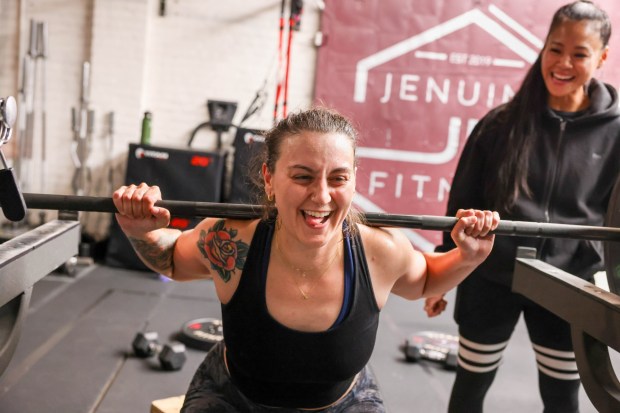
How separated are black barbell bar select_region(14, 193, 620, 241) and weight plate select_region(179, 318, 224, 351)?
1692 mm

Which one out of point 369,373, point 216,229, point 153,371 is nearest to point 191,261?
point 216,229

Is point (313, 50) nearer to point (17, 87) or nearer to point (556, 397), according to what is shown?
point (17, 87)

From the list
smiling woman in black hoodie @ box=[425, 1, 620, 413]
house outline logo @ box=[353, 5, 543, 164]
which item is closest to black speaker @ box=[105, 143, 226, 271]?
house outline logo @ box=[353, 5, 543, 164]

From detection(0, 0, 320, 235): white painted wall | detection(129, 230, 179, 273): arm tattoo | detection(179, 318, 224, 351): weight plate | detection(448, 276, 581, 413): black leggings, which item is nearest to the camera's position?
detection(129, 230, 179, 273): arm tattoo

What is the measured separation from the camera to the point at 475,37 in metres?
4.84

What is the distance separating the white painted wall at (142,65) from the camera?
4.75 metres

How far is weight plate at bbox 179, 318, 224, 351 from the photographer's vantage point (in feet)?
10.5

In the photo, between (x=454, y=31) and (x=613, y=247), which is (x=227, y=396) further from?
(x=454, y=31)

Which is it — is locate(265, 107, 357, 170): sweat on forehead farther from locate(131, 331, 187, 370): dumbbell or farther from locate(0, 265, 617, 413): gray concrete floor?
locate(131, 331, 187, 370): dumbbell

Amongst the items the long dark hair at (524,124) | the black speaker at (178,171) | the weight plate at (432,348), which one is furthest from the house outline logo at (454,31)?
the long dark hair at (524,124)

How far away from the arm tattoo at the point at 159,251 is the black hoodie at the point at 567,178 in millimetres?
928

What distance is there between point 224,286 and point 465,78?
3.81 metres

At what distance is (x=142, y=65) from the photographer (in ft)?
15.7

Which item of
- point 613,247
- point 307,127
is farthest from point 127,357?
point 613,247
